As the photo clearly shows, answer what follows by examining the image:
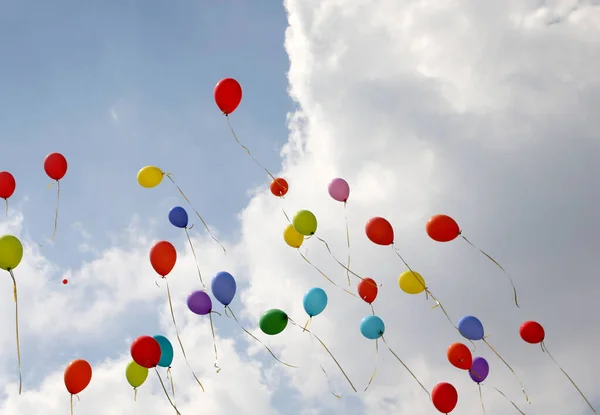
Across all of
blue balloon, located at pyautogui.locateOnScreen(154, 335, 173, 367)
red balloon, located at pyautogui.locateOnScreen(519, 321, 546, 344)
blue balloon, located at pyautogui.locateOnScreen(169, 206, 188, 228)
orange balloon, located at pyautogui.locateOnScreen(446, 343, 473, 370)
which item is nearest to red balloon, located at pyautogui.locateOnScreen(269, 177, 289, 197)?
blue balloon, located at pyautogui.locateOnScreen(169, 206, 188, 228)

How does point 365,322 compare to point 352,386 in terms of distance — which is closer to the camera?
point 352,386

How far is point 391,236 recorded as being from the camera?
31.4 feet

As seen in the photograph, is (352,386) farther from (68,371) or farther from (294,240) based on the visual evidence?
(68,371)

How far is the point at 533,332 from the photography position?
9375 mm

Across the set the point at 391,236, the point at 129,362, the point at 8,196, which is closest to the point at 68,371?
the point at 129,362

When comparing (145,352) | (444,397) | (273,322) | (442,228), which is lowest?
(145,352)

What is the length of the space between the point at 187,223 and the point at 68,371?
3399 millimetres

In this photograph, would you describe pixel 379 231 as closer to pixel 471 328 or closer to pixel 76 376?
pixel 471 328

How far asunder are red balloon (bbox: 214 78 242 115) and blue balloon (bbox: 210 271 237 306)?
264 cm

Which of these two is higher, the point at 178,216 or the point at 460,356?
the point at 460,356

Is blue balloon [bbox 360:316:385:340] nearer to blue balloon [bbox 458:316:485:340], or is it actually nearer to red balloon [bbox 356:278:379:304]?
red balloon [bbox 356:278:379:304]

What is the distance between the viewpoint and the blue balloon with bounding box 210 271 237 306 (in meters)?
8.95

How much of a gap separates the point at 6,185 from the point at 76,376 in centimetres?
353

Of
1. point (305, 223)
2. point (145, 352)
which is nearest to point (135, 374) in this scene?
point (145, 352)
